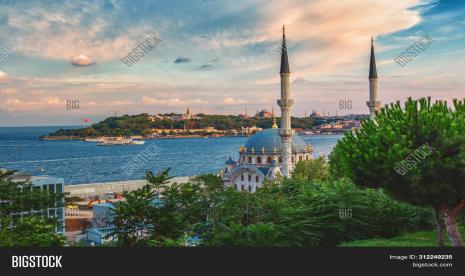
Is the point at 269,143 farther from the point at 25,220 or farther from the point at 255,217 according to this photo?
the point at 25,220

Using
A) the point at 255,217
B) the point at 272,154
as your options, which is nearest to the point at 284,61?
the point at 272,154

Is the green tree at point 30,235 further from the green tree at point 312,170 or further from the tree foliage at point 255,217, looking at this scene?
the green tree at point 312,170

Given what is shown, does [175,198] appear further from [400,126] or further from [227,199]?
[400,126]

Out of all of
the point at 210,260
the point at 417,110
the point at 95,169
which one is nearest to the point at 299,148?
the point at 417,110

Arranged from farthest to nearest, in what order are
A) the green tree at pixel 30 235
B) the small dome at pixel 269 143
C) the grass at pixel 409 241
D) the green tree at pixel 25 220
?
the small dome at pixel 269 143 → the grass at pixel 409 241 → the green tree at pixel 25 220 → the green tree at pixel 30 235

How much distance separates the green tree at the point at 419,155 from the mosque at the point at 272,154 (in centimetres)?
3292

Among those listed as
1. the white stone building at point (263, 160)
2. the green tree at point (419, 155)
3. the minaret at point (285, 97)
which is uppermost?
the minaret at point (285, 97)

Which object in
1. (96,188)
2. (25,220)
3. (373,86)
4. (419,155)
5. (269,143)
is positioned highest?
(373,86)

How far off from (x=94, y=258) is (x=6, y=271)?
155 centimetres

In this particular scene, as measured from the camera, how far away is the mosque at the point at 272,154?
1859 inches

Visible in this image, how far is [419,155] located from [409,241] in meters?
3.38

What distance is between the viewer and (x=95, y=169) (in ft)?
411

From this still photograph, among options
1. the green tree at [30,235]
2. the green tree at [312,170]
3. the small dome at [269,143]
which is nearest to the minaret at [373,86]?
the green tree at [312,170]

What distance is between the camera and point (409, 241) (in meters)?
14.4
